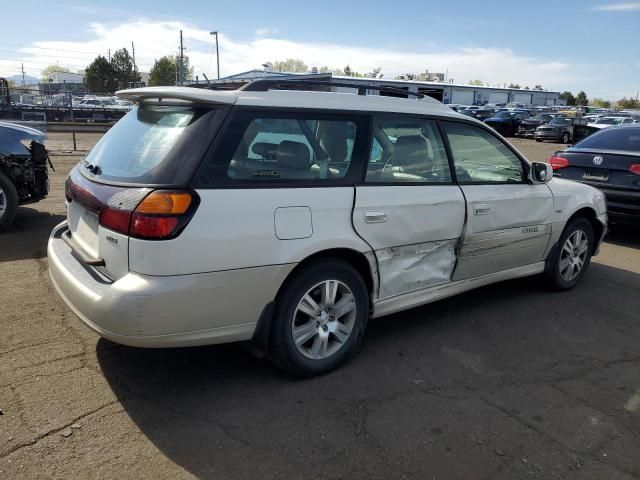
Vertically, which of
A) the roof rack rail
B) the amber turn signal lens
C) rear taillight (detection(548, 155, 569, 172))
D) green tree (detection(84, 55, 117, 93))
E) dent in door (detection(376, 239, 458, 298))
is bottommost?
dent in door (detection(376, 239, 458, 298))

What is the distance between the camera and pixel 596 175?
7.23 metres

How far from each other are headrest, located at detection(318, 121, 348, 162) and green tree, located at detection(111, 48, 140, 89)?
81664 mm

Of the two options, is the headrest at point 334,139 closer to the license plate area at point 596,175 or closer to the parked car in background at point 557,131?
the license plate area at point 596,175

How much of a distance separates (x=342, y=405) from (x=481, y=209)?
192cm

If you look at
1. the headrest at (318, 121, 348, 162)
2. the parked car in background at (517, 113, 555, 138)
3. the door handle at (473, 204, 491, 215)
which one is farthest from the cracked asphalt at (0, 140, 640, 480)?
the parked car in background at (517, 113, 555, 138)

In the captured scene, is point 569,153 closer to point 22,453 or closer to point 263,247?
point 263,247

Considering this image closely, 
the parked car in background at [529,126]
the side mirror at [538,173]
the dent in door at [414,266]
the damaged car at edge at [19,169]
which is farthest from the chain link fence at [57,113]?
the parked car in background at [529,126]

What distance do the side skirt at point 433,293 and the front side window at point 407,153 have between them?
799 millimetres

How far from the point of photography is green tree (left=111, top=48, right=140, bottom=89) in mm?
78750

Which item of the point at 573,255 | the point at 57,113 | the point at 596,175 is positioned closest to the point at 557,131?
the point at 596,175

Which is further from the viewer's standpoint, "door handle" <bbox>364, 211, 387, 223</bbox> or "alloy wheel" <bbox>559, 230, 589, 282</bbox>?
"alloy wheel" <bbox>559, 230, 589, 282</bbox>

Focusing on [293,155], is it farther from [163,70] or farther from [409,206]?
[163,70]

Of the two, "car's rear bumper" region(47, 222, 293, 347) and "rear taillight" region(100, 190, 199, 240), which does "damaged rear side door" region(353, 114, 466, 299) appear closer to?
"car's rear bumper" region(47, 222, 293, 347)

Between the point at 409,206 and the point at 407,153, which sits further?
the point at 407,153
